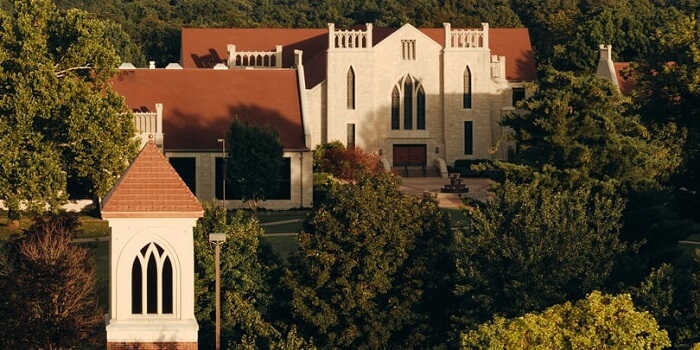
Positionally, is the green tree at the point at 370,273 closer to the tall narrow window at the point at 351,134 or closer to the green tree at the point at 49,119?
the green tree at the point at 49,119

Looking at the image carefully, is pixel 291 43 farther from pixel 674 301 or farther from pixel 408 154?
pixel 674 301

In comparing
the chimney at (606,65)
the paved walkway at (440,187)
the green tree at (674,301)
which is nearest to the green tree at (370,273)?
the green tree at (674,301)

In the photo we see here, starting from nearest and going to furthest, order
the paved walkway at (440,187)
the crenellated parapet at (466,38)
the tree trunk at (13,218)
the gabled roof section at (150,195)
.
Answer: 1. the gabled roof section at (150,195)
2. the tree trunk at (13,218)
3. the paved walkway at (440,187)
4. the crenellated parapet at (466,38)

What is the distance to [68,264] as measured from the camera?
188 ft

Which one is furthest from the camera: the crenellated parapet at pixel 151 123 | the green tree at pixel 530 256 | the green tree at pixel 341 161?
the green tree at pixel 341 161

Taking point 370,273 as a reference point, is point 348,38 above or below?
above

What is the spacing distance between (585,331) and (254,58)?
68.5 metres

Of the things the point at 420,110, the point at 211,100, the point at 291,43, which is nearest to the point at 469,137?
the point at 420,110

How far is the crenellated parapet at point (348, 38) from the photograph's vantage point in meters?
109

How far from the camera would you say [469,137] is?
111438 millimetres

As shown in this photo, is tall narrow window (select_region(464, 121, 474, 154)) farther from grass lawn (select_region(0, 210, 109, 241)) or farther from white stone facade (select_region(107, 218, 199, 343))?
white stone facade (select_region(107, 218, 199, 343))

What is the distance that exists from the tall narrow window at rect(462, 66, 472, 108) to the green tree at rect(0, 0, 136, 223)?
1195 inches

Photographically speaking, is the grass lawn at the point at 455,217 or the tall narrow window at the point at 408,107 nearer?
the grass lawn at the point at 455,217

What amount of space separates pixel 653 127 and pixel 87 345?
28.1 m
